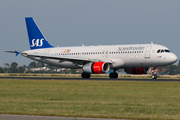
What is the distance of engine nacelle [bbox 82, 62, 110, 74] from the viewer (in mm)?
41441

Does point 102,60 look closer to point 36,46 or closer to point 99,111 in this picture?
point 36,46

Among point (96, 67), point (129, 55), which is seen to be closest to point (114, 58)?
point (129, 55)

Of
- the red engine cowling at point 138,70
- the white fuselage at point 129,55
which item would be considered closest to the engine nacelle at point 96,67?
the white fuselage at point 129,55

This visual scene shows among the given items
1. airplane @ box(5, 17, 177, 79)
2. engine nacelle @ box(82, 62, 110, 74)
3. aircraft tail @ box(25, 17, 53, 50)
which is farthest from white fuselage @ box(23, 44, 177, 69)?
aircraft tail @ box(25, 17, 53, 50)

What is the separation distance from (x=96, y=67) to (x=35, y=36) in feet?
52.9

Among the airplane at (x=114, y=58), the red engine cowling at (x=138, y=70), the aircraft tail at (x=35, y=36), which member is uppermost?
the aircraft tail at (x=35, y=36)

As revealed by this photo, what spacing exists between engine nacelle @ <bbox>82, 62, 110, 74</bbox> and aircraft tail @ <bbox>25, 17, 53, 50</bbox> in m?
12.6

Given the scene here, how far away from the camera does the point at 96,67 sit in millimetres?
41781

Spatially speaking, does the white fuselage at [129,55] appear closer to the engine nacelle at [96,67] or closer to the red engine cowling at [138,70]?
the engine nacelle at [96,67]

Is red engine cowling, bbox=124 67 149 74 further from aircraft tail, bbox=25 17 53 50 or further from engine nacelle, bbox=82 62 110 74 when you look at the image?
aircraft tail, bbox=25 17 53 50

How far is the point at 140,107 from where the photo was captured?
586 inches

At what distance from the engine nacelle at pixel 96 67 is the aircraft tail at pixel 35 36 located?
494 inches

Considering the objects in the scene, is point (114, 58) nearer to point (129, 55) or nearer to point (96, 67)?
point (129, 55)

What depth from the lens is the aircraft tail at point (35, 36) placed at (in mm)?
53562
